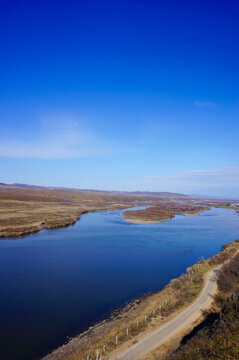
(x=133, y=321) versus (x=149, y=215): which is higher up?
(x=149, y=215)

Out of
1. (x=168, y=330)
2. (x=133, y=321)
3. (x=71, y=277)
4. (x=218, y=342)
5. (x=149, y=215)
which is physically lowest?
(x=71, y=277)

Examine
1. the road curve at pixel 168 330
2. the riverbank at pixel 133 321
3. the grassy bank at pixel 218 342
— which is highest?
the grassy bank at pixel 218 342

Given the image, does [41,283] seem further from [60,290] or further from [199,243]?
[199,243]

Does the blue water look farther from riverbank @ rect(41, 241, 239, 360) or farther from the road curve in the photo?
the road curve

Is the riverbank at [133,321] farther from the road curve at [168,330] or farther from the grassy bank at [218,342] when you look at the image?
the grassy bank at [218,342]

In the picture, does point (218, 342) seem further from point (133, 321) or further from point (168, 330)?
point (133, 321)

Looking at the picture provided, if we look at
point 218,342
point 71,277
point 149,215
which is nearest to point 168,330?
point 218,342

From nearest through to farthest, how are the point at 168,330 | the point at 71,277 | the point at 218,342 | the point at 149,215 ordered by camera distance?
1. the point at 218,342
2. the point at 168,330
3. the point at 71,277
4. the point at 149,215

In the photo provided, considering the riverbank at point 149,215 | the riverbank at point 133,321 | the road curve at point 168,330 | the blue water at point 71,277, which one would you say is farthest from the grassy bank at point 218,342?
the riverbank at point 149,215
